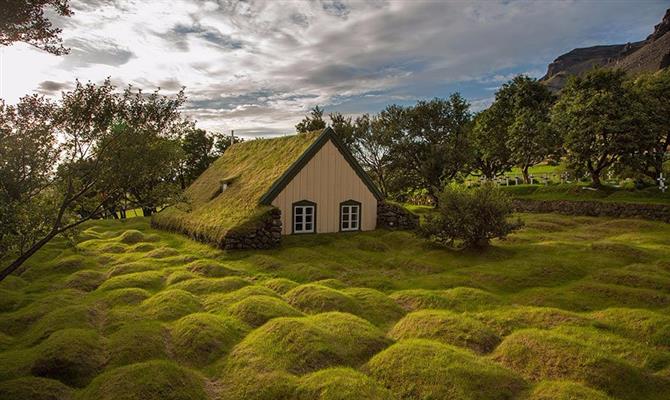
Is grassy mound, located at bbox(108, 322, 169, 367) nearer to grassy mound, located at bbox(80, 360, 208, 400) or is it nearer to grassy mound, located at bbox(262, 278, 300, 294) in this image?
grassy mound, located at bbox(80, 360, 208, 400)

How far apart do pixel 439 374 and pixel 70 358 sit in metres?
9.91

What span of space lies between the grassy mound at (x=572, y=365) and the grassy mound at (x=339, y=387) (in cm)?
385

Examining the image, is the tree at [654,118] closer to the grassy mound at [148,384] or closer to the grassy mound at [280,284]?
the grassy mound at [280,284]

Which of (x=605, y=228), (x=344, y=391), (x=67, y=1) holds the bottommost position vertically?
(x=344, y=391)

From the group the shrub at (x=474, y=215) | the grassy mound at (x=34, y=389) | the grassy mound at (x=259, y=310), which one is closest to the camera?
the grassy mound at (x=34, y=389)

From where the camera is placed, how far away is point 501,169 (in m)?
61.7

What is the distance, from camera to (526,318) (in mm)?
13781

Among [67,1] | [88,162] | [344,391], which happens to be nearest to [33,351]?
[88,162]

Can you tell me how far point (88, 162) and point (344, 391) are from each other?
41.5 feet

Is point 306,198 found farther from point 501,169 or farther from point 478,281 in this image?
point 501,169

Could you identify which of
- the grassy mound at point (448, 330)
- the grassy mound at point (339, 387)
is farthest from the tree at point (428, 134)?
the grassy mound at point (339, 387)

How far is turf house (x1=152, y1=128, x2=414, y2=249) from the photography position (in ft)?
83.5

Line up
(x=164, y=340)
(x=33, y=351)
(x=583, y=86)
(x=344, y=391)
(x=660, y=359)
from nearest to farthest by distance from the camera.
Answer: (x=344, y=391) → (x=660, y=359) → (x=33, y=351) → (x=164, y=340) → (x=583, y=86)

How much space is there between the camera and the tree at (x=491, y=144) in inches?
2290
